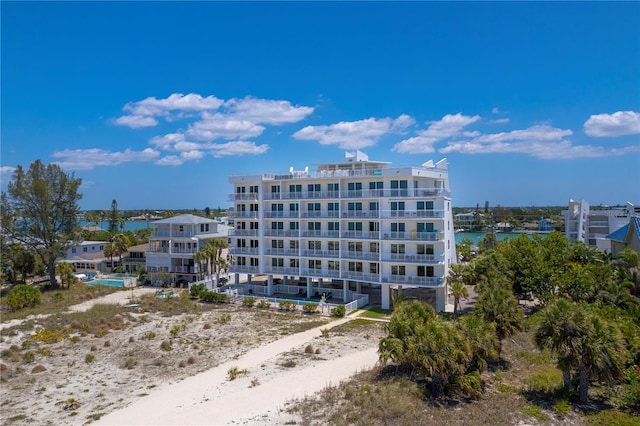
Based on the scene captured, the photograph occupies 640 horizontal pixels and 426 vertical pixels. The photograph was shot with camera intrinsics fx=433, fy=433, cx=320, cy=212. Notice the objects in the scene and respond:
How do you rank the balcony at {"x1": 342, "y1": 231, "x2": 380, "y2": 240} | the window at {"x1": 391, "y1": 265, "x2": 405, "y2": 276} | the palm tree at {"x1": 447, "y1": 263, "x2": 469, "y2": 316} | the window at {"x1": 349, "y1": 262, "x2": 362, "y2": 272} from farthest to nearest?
the window at {"x1": 349, "y1": 262, "x2": 362, "y2": 272} < the balcony at {"x1": 342, "y1": 231, "x2": 380, "y2": 240} < the window at {"x1": 391, "y1": 265, "x2": 405, "y2": 276} < the palm tree at {"x1": 447, "y1": 263, "x2": 469, "y2": 316}

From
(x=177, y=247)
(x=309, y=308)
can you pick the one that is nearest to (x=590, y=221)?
(x=309, y=308)

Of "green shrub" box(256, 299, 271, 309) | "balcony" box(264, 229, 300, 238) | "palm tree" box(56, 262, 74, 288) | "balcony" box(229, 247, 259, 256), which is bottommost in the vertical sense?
"green shrub" box(256, 299, 271, 309)

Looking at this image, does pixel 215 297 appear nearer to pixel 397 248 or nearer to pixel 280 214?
pixel 280 214

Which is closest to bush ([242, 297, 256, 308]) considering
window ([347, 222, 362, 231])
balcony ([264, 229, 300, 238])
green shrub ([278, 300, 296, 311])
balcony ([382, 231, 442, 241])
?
green shrub ([278, 300, 296, 311])

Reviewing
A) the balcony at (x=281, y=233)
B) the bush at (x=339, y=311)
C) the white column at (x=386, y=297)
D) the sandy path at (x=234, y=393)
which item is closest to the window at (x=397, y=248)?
the white column at (x=386, y=297)

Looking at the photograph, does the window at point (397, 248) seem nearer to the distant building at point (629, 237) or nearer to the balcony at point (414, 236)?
the balcony at point (414, 236)

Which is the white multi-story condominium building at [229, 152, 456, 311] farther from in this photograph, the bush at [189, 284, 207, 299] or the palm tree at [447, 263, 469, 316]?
the bush at [189, 284, 207, 299]

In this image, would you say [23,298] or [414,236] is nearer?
[414,236]
